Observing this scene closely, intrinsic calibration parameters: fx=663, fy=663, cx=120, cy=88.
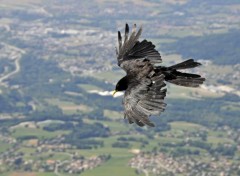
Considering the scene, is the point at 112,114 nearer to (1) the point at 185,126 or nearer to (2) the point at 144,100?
(1) the point at 185,126

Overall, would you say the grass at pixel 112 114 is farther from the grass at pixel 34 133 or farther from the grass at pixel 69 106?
the grass at pixel 34 133

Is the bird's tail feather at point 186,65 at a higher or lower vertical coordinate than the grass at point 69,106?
higher

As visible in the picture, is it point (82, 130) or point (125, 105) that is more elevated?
point (125, 105)

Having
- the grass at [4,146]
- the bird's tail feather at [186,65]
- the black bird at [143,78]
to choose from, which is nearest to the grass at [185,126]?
the grass at [4,146]

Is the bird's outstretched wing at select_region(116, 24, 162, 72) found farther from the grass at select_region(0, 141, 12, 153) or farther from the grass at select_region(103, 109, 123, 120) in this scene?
the grass at select_region(103, 109, 123, 120)

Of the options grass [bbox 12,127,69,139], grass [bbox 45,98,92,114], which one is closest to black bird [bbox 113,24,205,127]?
grass [bbox 12,127,69,139]

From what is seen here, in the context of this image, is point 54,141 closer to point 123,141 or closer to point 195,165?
point 123,141

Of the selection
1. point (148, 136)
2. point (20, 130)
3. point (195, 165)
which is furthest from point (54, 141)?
point (195, 165)

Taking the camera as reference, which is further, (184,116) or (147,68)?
(184,116)
